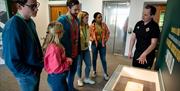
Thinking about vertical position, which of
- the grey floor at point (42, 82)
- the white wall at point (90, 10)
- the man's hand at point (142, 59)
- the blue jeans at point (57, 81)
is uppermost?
the white wall at point (90, 10)

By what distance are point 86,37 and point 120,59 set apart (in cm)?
224

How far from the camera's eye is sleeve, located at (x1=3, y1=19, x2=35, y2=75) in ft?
4.04

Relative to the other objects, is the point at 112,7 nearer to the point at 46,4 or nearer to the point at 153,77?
the point at 46,4

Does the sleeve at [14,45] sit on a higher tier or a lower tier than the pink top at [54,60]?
higher

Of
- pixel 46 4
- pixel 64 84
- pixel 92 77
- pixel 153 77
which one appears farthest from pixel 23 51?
pixel 46 4

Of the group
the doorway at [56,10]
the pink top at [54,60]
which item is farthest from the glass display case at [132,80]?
the doorway at [56,10]

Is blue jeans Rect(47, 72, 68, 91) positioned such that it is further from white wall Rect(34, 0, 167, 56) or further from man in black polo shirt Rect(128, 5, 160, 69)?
white wall Rect(34, 0, 167, 56)

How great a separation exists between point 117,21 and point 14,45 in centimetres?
404

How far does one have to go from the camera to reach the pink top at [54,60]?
158 centimetres

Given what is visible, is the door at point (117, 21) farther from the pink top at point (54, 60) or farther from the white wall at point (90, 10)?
the pink top at point (54, 60)

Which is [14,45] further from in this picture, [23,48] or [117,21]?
[117,21]

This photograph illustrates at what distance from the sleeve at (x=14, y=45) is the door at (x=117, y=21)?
389 centimetres

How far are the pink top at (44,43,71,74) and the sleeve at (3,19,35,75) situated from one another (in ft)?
1.06

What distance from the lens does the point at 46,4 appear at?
5.54m
